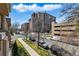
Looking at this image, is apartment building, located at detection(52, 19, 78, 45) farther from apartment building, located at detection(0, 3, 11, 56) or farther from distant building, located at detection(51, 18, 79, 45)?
apartment building, located at detection(0, 3, 11, 56)

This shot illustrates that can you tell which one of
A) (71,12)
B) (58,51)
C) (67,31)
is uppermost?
(71,12)

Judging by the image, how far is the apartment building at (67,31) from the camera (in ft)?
5.28

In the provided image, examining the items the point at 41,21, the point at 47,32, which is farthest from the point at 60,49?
the point at 41,21

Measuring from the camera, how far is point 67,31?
5.32ft

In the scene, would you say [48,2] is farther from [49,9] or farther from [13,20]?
[13,20]

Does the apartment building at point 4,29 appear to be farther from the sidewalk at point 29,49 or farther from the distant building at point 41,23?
the distant building at point 41,23

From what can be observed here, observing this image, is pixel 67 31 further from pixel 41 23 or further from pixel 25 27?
pixel 25 27

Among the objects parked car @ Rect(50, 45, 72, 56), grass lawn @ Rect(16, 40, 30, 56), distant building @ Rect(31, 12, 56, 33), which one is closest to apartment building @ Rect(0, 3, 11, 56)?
grass lawn @ Rect(16, 40, 30, 56)

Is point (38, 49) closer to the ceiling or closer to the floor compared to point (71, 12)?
closer to the floor

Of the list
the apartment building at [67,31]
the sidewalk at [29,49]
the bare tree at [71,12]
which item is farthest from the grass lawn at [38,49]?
the bare tree at [71,12]

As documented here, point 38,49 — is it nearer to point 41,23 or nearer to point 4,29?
point 41,23

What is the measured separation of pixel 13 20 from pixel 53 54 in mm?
465

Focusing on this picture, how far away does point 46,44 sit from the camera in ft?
5.33

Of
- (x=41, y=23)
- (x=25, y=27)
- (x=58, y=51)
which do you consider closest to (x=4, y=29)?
(x=25, y=27)
